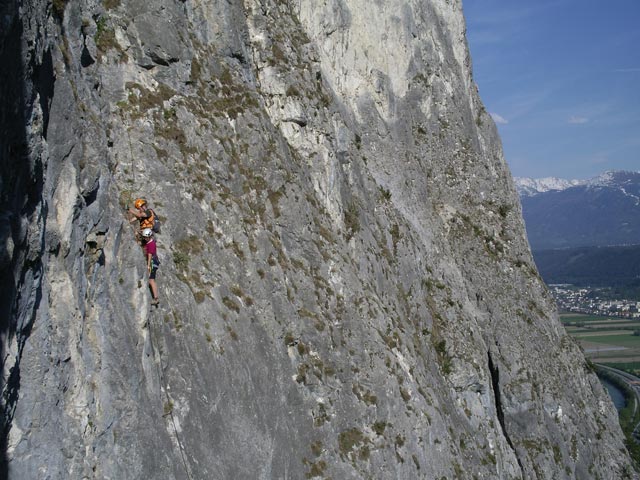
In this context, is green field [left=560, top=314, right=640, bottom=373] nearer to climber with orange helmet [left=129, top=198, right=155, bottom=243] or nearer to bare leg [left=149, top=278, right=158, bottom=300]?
bare leg [left=149, top=278, right=158, bottom=300]

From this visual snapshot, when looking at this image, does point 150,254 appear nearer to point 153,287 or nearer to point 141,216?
point 153,287

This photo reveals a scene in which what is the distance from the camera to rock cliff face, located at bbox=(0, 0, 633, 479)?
33.3 feet

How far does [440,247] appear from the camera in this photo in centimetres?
3622

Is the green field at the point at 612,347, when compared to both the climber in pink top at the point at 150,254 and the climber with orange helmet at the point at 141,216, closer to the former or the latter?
the climber in pink top at the point at 150,254

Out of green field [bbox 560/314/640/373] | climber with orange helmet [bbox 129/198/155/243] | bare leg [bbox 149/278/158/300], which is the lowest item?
green field [bbox 560/314/640/373]

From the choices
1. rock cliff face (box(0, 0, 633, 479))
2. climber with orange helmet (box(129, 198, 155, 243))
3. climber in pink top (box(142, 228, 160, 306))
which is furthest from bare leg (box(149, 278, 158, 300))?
climber with orange helmet (box(129, 198, 155, 243))

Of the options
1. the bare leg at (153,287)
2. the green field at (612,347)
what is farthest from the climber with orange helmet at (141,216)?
the green field at (612,347)

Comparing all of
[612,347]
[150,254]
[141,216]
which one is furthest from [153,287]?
[612,347]

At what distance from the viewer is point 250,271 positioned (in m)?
17.5

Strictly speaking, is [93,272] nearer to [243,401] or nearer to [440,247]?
[243,401]

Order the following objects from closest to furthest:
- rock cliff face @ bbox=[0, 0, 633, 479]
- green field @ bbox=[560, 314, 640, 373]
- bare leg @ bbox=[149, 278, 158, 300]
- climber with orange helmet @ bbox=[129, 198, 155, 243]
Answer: rock cliff face @ bbox=[0, 0, 633, 479]
bare leg @ bbox=[149, 278, 158, 300]
climber with orange helmet @ bbox=[129, 198, 155, 243]
green field @ bbox=[560, 314, 640, 373]

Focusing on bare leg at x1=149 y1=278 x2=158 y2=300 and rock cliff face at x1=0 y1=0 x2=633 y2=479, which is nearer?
rock cliff face at x1=0 y1=0 x2=633 y2=479

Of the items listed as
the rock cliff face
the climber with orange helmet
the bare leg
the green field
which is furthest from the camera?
the green field

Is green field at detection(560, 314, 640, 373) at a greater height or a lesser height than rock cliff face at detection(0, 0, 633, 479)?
lesser
